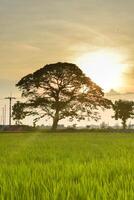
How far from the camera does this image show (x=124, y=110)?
417 feet

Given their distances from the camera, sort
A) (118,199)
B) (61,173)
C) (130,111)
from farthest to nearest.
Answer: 1. (130,111)
2. (61,173)
3. (118,199)

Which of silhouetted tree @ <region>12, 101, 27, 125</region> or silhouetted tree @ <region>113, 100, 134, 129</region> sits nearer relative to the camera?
silhouetted tree @ <region>12, 101, 27, 125</region>

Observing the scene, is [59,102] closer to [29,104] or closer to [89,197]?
[29,104]

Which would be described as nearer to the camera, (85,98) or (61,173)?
(61,173)

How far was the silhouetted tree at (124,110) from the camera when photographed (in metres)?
126

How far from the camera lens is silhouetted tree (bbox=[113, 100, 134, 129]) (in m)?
126

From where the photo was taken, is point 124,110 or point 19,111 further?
point 124,110

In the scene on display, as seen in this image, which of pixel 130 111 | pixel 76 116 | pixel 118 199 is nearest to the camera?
pixel 118 199

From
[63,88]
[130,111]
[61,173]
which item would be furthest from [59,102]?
[61,173]

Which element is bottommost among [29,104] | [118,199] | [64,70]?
[118,199]

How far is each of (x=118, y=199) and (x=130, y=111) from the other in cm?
12537

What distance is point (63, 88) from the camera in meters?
83.9

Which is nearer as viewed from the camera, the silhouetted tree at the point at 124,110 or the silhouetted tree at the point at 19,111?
the silhouetted tree at the point at 19,111

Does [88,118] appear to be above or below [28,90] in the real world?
below
